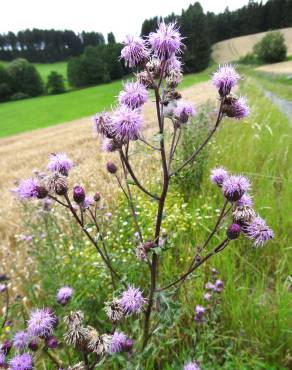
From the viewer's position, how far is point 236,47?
80.6 m

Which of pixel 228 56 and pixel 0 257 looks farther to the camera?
pixel 228 56

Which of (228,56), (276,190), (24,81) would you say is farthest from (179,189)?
(24,81)

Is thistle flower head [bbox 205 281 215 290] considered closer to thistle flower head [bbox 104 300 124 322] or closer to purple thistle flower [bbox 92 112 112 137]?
thistle flower head [bbox 104 300 124 322]

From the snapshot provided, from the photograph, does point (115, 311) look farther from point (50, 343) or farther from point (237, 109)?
point (237, 109)

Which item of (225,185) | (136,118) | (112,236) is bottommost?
(112,236)

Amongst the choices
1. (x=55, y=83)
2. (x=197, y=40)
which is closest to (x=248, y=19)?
(x=197, y=40)

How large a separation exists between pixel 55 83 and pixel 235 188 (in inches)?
3157

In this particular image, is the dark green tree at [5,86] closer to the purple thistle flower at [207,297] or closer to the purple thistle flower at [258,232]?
the purple thistle flower at [207,297]

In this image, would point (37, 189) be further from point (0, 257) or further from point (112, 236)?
point (0, 257)

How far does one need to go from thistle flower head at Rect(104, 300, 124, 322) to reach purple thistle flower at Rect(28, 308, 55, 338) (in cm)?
32

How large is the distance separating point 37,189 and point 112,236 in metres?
2.13

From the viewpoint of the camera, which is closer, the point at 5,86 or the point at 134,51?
the point at 134,51

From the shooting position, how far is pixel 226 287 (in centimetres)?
297

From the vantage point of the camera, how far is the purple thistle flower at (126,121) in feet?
6.43
